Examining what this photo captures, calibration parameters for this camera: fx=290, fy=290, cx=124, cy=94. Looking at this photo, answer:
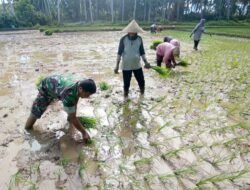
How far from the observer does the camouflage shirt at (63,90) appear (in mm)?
3535

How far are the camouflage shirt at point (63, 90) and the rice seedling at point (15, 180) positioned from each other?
0.90 m

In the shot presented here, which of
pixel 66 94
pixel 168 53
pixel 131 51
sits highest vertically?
pixel 131 51

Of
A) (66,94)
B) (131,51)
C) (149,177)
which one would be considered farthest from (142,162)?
(131,51)

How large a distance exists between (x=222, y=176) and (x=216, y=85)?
387 centimetres

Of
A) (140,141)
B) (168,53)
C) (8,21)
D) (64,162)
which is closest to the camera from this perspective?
(64,162)

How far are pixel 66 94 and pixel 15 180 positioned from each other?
112 centimetres

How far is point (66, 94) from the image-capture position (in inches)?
139

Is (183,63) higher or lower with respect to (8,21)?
higher

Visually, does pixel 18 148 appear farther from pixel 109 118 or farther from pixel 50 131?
pixel 109 118

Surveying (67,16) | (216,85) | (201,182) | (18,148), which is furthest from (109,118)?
(67,16)

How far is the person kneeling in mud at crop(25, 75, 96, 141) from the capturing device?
339 centimetres

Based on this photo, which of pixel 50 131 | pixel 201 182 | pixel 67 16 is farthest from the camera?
pixel 67 16

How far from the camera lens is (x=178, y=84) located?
22.3 feet

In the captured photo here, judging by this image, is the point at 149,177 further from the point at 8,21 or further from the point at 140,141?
the point at 8,21
